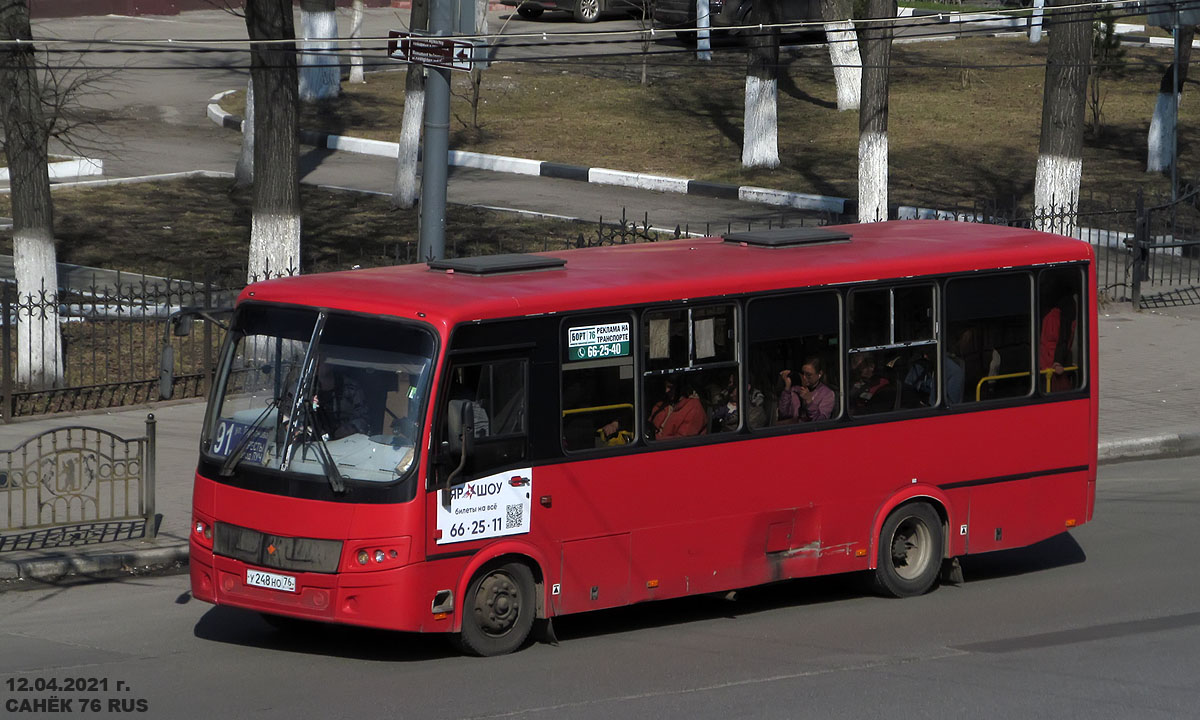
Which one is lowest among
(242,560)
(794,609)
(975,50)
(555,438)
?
(794,609)

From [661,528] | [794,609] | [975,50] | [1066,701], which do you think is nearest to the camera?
[1066,701]

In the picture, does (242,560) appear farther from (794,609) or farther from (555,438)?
(794,609)

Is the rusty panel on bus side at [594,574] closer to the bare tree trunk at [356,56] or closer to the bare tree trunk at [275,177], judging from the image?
the bare tree trunk at [275,177]

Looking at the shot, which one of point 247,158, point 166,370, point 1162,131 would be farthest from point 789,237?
point 1162,131

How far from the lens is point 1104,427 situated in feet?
49.2

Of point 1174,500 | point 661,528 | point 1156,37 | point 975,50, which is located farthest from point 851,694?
point 1156,37

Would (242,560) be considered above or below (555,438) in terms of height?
below

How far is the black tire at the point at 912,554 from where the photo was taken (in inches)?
395

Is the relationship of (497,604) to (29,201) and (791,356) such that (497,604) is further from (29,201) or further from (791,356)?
(29,201)

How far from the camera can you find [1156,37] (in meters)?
40.5

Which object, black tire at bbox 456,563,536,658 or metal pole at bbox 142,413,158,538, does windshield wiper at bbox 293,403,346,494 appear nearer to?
black tire at bbox 456,563,536,658

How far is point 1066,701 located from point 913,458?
2.49m

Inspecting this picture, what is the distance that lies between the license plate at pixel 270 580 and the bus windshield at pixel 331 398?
547mm

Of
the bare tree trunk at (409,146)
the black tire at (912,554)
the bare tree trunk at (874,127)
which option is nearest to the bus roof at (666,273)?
the black tire at (912,554)
